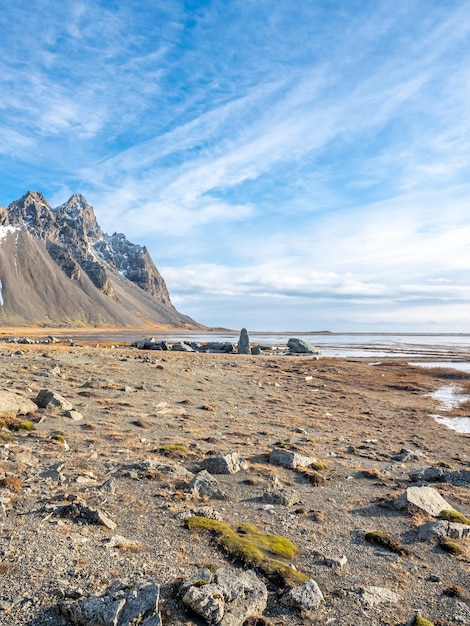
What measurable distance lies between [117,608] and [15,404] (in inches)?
612

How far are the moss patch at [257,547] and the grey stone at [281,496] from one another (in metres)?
2.18

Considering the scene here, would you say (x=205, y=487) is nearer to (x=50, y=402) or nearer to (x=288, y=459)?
(x=288, y=459)

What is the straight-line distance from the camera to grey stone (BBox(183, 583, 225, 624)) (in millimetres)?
7344

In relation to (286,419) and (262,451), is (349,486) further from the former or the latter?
(286,419)

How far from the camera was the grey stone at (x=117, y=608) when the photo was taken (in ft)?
22.3

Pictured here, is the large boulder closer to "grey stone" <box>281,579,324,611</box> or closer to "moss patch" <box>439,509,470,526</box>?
"grey stone" <box>281,579,324,611</box>

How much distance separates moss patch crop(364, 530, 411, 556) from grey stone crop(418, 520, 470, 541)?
47.1 inches

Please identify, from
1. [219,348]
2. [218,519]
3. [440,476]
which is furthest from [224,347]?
[218,519]

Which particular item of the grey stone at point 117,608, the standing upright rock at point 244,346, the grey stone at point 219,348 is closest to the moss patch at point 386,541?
the grey stone at point 117,608

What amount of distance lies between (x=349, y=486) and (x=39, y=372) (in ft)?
78.8

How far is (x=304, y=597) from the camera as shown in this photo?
845 centimetres

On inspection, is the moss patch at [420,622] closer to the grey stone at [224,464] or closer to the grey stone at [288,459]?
the grey stone at [224,464]

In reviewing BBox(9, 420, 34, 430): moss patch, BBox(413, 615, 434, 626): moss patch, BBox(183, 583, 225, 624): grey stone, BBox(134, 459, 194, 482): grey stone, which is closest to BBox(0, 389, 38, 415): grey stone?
BBox(9, 420, 34, 430): moss patch

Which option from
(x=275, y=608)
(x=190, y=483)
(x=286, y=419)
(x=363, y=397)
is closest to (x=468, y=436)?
(x=286, y=419)
